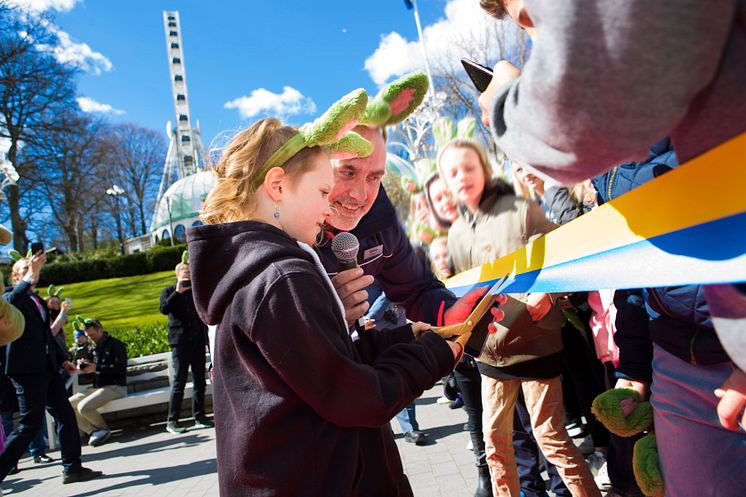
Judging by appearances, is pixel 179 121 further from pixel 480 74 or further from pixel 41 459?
pixel 480 74

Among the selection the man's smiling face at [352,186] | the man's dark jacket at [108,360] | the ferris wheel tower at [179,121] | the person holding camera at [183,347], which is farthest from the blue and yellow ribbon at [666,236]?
the ferris wheel tower at [179,121]

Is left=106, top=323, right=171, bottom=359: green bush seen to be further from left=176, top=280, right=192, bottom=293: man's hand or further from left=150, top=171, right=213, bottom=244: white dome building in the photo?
left=150, top=171, right=213, bottom=244: white dome building

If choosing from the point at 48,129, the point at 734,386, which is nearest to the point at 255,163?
the point at 734,386

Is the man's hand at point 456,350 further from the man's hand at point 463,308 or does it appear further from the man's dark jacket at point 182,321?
the man's dark jacket at point 182,321

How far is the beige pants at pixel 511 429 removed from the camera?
317cm

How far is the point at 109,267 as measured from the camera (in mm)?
34938

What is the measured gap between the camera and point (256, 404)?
150cm

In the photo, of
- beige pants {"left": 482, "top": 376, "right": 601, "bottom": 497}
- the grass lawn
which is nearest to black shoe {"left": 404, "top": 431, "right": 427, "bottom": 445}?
beige pants {"left": 482, "top": 376, "right": 601, "bottom": 497}

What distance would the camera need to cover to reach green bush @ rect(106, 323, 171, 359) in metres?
11.7

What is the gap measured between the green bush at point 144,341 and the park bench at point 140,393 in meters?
1.61

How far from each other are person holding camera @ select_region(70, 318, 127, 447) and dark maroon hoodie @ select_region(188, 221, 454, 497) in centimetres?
763

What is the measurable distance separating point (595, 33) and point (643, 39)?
7 cm

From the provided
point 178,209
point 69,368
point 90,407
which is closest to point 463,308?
point 69,368

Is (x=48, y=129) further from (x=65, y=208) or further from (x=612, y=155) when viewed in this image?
(x=612, y=155)
